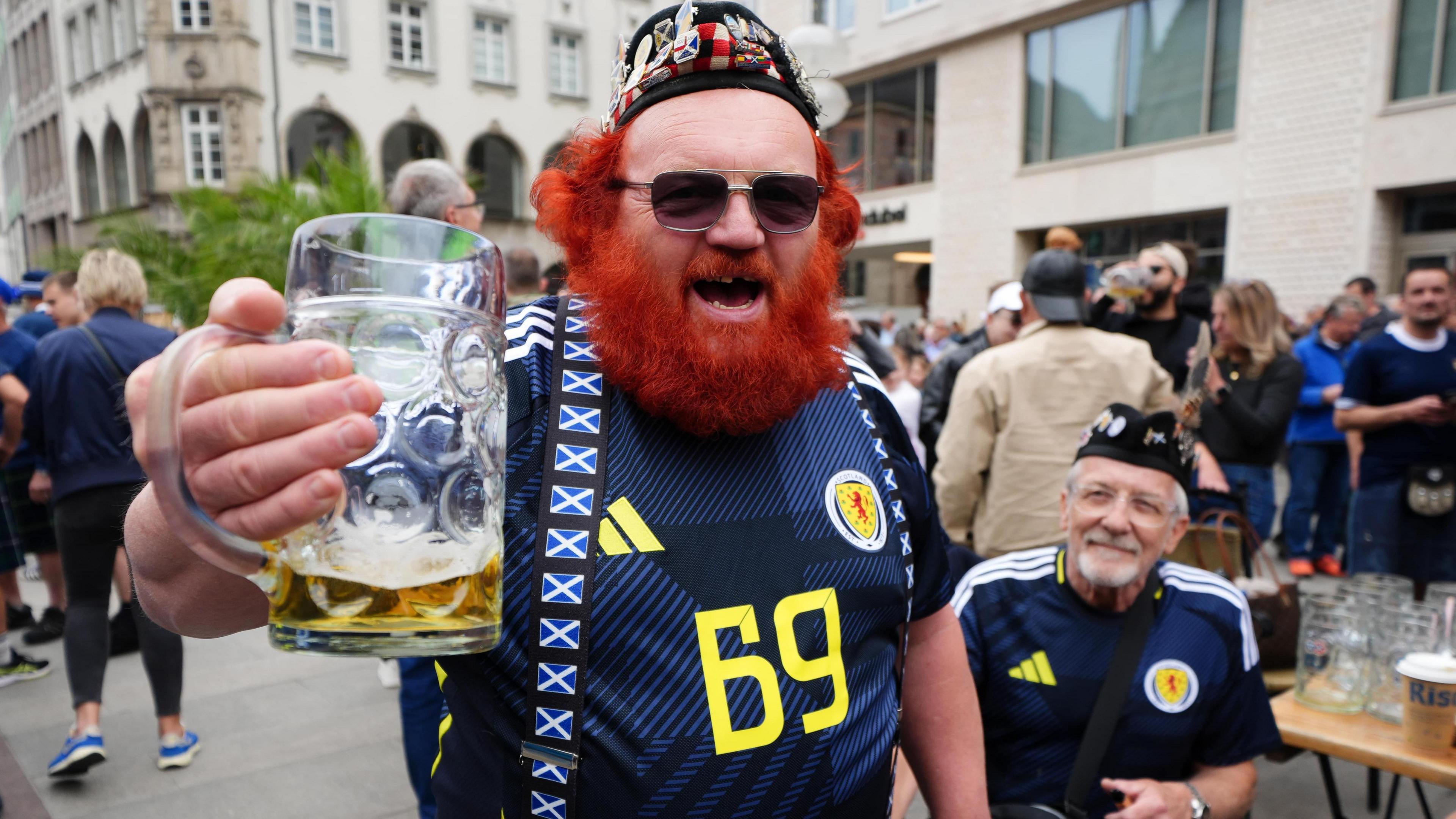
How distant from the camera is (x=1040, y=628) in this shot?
88.7 inches

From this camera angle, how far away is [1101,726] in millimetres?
2117

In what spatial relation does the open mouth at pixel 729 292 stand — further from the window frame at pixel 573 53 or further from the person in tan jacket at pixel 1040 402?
the window frame at pixel 573 53

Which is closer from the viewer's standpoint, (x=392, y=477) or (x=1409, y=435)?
(x=392, y=477)

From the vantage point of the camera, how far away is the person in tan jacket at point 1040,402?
344 centimetres

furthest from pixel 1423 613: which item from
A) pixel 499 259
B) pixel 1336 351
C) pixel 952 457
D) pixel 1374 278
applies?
pixel 1374 278

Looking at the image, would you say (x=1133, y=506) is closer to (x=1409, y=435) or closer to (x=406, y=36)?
(x=1409, y=435)

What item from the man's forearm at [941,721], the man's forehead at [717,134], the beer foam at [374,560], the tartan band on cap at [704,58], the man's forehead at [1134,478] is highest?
the tartan band on cap at [704,58]

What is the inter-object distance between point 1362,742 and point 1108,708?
71 cm

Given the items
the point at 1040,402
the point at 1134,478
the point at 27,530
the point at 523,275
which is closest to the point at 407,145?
the point at 27,530

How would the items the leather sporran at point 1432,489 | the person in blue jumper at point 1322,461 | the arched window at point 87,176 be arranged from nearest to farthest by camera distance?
the leather sporran at point 1432,489 → the person in blue jumper at point 1322,461 → the arched window at point 87,176

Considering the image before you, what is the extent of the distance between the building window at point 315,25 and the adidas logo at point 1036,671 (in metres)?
27.2

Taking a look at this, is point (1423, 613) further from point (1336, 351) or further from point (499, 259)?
point (1336, 351)

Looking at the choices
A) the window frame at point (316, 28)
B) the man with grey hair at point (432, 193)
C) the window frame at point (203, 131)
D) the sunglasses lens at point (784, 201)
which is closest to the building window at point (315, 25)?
the window frame at point (316, 28)

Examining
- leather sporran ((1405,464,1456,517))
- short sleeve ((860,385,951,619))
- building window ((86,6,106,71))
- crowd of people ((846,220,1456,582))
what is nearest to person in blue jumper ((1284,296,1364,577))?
crowd of people ((846,220,1456,582))
